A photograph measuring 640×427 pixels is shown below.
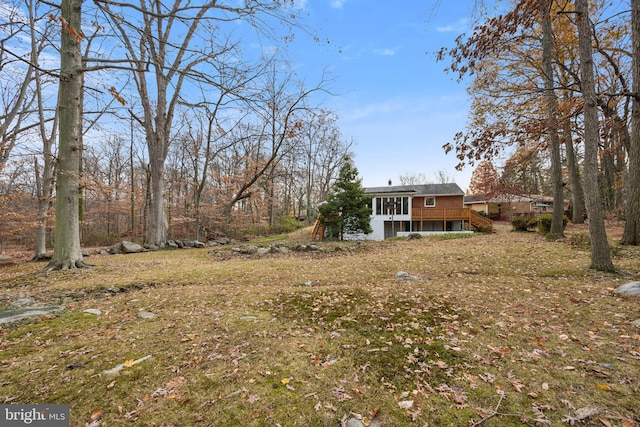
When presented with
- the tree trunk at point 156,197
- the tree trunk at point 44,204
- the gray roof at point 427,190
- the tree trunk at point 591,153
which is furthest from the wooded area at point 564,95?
the tree trunk at point 44,204

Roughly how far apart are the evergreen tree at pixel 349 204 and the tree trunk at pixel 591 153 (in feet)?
31.8

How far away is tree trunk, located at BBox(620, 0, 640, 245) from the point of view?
19.5 ft

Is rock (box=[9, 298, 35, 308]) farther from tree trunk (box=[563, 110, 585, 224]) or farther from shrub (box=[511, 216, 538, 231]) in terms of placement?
shrub (box=[511, 216, 538, 231])

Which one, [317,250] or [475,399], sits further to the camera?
[317,250]

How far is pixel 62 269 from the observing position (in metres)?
6.17

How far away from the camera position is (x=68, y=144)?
6.18 meters

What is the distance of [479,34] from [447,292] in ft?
15.4

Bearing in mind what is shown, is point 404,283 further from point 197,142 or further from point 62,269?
point 197,142

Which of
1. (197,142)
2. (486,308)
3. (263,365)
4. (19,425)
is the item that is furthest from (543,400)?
(197,142)

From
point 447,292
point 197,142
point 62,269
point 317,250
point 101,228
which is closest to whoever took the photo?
point 447,292

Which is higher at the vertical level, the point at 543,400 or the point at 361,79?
the point at 361,79

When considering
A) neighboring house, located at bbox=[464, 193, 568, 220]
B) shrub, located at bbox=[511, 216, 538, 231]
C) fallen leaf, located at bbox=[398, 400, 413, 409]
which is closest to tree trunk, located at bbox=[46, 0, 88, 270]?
fallen leaf, located at bbox=[398, 400, 413, 409]

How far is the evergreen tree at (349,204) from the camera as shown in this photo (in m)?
14.5

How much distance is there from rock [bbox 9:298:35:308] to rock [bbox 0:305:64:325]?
11.5 inches
